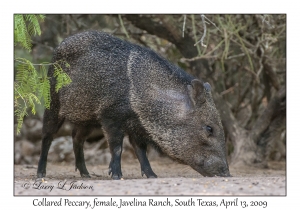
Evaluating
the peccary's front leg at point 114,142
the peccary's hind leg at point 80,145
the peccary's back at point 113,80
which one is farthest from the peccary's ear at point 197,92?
the peccary's hind leg at point 80,145

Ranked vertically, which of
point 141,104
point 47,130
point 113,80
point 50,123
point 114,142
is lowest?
point 114,142

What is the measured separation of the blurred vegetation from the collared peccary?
172 cm

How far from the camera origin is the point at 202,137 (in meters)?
7.09

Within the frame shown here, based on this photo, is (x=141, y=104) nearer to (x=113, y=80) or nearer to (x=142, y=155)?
(x=113, y=80)

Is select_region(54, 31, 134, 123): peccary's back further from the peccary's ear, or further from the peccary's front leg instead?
the peccary's ear

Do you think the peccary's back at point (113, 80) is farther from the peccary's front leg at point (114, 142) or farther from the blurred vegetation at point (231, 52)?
the blurred vegetation at point (231, 52)

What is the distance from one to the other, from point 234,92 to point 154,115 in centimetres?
581

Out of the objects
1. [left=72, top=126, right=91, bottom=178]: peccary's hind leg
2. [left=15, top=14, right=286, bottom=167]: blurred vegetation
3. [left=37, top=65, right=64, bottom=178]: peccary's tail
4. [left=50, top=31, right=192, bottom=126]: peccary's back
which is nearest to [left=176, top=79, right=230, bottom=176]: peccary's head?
[left=50, top=31, right=192, bottom=126]: peccary's back

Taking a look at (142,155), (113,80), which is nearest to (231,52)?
(142,155)

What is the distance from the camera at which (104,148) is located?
42.5 feet

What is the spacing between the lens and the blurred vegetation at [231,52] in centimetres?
1003

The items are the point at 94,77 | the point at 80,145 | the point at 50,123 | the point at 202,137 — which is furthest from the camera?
the point at 80,145

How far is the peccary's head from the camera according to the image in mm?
7000

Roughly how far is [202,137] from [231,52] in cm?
431
